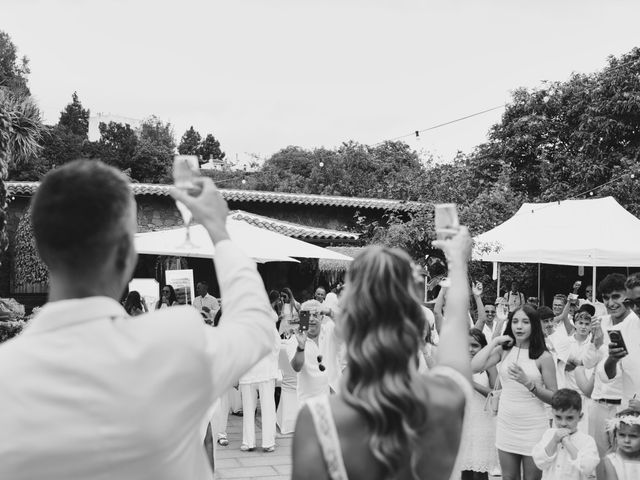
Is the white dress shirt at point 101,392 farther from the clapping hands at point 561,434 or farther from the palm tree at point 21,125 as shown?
the palm tree at point 21,125

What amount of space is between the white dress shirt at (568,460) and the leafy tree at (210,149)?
61433 mm

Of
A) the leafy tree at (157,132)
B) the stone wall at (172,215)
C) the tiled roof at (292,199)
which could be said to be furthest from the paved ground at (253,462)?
the leafy tree at (157,132)

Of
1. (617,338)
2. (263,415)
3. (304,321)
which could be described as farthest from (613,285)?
(263,415)

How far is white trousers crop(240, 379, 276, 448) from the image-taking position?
30.3 ft

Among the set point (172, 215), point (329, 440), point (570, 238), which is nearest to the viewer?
point (329, 440)

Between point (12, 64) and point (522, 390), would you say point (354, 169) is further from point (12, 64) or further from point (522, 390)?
point (522, 390)

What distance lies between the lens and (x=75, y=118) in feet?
142

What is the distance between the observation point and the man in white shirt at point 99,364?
4.95ft

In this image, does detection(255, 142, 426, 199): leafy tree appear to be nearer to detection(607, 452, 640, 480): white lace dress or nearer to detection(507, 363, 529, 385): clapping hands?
detection(507, 363, 529, 385): clapping hands

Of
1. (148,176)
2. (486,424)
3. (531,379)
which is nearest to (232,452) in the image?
(486,424)

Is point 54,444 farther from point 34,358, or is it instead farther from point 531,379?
point 531,379

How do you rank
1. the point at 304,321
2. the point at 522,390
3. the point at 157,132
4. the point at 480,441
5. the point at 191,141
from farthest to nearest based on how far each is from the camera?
the point at 191,141
the point at 157,132
the point at 304,321
the point at 480,441
the point at 522,390

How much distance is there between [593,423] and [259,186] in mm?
32484

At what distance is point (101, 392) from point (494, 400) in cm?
543
